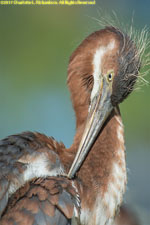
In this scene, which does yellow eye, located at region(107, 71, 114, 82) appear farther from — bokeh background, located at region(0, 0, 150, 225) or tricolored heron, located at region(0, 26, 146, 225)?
bokeh background, located at region(0, 0, 150, 225)

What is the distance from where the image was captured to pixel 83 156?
80.0 inches

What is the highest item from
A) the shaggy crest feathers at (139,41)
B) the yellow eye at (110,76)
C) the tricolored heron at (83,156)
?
the shaggy crest feathers at (139,41)

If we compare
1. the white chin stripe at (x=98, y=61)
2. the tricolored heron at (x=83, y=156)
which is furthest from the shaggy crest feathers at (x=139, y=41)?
the white chin stripe at (x=98, y=61)

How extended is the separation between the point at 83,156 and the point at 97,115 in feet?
0.80

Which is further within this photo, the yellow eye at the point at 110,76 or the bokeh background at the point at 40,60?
the bokeh background at the point at 40,60

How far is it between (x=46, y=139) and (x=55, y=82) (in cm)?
326

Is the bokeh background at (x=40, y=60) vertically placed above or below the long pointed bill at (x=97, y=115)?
above

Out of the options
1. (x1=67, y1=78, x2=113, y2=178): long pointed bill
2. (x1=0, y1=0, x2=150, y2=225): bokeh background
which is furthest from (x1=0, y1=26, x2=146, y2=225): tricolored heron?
(x1=0, y1=0, x2=150, y2=225): bokeh background

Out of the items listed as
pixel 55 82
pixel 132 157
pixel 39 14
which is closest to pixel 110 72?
pixel 132 157

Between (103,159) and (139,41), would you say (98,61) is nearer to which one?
(139,41)

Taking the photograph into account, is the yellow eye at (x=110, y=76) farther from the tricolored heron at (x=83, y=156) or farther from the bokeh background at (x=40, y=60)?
the bokeh background at (x=40, y=60)

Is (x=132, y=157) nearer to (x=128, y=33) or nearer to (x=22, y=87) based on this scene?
(x=22, y=87)

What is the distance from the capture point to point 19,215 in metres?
1.74

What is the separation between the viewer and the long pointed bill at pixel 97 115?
2104mm
